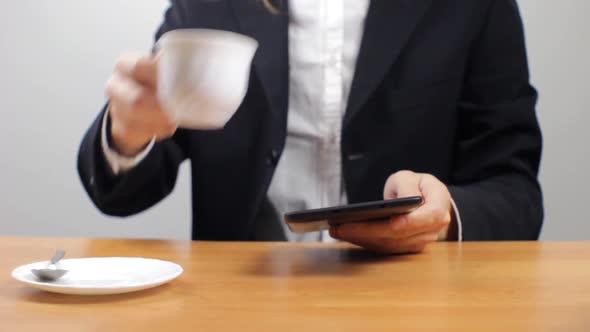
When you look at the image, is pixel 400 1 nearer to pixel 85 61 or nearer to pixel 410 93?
pixel 410 93

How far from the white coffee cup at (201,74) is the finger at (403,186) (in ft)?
1.02

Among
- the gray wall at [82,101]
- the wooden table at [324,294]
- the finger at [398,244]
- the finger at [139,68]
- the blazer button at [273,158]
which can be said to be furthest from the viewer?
the gray wall at [82,101]

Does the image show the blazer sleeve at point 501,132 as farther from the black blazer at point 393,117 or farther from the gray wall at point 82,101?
the gray wall at point 82,101

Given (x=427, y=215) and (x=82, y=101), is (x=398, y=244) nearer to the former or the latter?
(x=427, y=215)

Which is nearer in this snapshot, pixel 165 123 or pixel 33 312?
pixel 33 312

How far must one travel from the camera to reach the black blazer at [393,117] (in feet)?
3.38

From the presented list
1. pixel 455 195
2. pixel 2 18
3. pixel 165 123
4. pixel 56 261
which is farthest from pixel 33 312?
pixel 2 18

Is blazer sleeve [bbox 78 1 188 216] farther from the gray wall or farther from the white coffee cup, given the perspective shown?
the gray wall

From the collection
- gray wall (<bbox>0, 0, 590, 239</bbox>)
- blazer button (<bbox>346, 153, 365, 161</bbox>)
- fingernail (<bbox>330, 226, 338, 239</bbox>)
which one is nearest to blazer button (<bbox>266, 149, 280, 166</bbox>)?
blazer button (<bbox>346, 153, 365, 161</bbox>)

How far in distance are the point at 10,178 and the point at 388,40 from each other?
1.32m

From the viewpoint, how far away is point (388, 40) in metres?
1.05

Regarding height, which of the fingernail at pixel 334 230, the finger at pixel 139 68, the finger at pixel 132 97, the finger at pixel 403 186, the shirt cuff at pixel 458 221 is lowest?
the shirt cuff at pixel 458 221

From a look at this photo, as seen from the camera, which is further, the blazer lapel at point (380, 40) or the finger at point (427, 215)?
the blazer lapel at point (380, 40)

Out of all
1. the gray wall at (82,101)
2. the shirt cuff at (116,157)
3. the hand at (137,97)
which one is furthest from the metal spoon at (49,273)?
the gray wall at (82,101)
